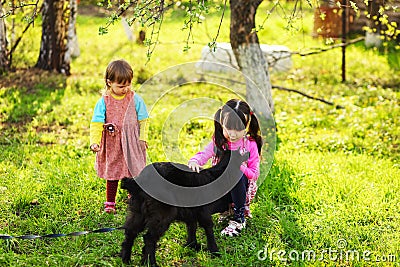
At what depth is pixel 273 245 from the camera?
14.2 feet

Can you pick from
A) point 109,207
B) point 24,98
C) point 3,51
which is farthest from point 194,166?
point 3,51

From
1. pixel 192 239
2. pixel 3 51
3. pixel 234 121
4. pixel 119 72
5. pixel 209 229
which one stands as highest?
pixel 3 51

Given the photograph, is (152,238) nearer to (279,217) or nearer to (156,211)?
(156,211)

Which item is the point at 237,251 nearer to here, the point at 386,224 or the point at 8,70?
the point at 386,224

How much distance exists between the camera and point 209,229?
414 centimetres

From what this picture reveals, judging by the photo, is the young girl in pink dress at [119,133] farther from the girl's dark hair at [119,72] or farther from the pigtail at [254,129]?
the pigtail at [254,129]

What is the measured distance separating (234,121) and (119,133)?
3.53 feet

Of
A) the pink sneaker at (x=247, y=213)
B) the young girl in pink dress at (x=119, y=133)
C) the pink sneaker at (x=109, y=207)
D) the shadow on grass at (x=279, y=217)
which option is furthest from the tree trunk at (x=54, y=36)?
the pink sneaker at (x=247, y=213)

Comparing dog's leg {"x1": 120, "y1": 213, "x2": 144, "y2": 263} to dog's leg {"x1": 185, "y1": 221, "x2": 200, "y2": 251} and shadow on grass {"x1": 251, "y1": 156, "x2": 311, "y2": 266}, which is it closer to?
dog's leg {"x1": 185, "y1": 221, "x2": 200, "y2": 251}

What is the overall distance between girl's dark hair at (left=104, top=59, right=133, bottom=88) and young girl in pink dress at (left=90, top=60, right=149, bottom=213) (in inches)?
3.8

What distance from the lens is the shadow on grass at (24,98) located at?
7324 millimetres

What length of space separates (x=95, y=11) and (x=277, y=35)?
6.85m

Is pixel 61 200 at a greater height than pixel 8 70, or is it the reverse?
pixel 8 70

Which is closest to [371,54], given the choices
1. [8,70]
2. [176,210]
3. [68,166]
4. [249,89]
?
[249,89]
